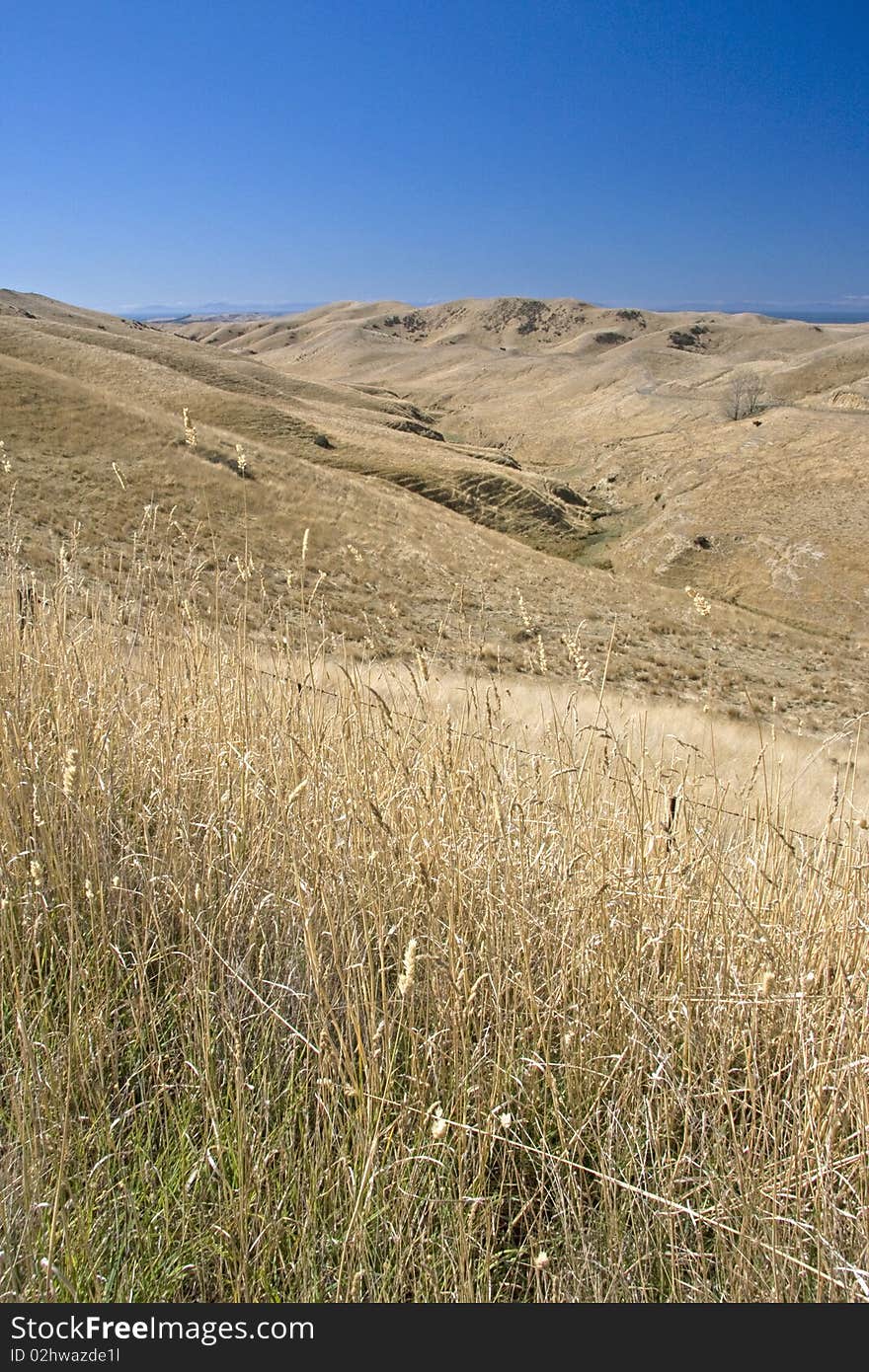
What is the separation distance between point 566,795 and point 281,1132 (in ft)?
4.61

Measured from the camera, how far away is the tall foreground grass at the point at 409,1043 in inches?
58.4

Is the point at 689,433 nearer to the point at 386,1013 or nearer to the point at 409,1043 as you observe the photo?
the point at 409,1043

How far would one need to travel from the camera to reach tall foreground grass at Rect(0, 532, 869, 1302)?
4.86 ft

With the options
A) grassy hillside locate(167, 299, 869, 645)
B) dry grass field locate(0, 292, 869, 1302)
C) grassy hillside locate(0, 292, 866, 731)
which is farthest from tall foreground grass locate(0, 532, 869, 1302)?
grassy hillside locate(167, 299, 869, 645)

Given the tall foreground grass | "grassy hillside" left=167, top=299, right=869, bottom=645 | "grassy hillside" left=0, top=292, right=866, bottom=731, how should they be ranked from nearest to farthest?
the tall foreground grass
"grassy hillside" left=0, top=292, right=866, bottom=731
"grassy hillside" left=167, top=299, right=869, bottom=645

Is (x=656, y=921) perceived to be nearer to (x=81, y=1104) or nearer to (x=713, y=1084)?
(x=713, y=1084)

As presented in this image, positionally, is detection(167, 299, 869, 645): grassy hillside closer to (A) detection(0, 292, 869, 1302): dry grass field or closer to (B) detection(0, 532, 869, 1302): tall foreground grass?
(A) detection(0, 292, 869, 1302): dry grass field

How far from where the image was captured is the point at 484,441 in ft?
263

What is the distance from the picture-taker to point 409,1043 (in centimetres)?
197

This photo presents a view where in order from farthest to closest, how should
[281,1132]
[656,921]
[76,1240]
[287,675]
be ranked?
[287,675], [656,921], [281,1132], [76,1240]

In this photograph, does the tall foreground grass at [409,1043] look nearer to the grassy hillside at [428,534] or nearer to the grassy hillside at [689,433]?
the grassy hillside at [428,534]

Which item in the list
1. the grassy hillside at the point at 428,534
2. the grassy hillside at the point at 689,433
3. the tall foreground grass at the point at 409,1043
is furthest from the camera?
the grassy hillside at the point at 689,433

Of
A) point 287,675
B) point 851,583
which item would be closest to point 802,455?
point 851,583

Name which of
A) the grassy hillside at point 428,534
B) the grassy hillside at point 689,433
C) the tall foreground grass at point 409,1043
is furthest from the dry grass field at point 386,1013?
the grassy hillside at point 689,433
